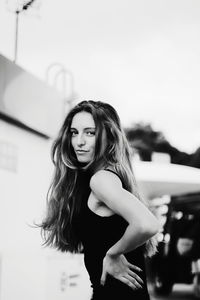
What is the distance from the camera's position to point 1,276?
358cm

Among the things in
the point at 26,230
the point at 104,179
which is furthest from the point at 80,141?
the point at 26,230

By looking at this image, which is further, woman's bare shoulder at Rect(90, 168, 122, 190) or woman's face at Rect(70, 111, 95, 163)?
woman's face at Rect(70, 111, 95, 163)

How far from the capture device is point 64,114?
4.77m

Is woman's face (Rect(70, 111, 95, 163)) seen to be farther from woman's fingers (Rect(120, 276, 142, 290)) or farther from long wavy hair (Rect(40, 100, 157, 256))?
woman's fingers (Rect(120, 276, 142, 290))

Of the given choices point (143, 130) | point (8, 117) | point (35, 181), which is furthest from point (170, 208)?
point (143, 130)

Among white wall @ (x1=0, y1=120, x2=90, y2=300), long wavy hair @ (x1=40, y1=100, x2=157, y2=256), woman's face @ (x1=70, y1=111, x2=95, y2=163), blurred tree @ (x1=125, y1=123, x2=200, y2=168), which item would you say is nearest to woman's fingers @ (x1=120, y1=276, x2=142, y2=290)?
long wavy hair @ (x1=40, y1=100, x2=157, y2=256)

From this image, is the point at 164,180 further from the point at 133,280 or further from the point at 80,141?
the point at 133,280

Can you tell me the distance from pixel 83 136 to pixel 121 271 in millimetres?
501

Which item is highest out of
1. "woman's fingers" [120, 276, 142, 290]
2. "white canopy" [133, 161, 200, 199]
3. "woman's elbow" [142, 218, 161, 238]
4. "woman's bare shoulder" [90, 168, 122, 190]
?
"white canopy" [133, 161, 200, 199]

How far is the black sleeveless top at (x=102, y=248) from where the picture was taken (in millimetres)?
1583

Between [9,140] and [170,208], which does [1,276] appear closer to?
[9,140]

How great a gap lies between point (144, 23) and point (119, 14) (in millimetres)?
753

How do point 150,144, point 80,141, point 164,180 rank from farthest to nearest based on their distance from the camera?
point 150,144 < point 164,180 < point 80,141

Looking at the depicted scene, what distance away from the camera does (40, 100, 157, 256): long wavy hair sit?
1.73 metres
